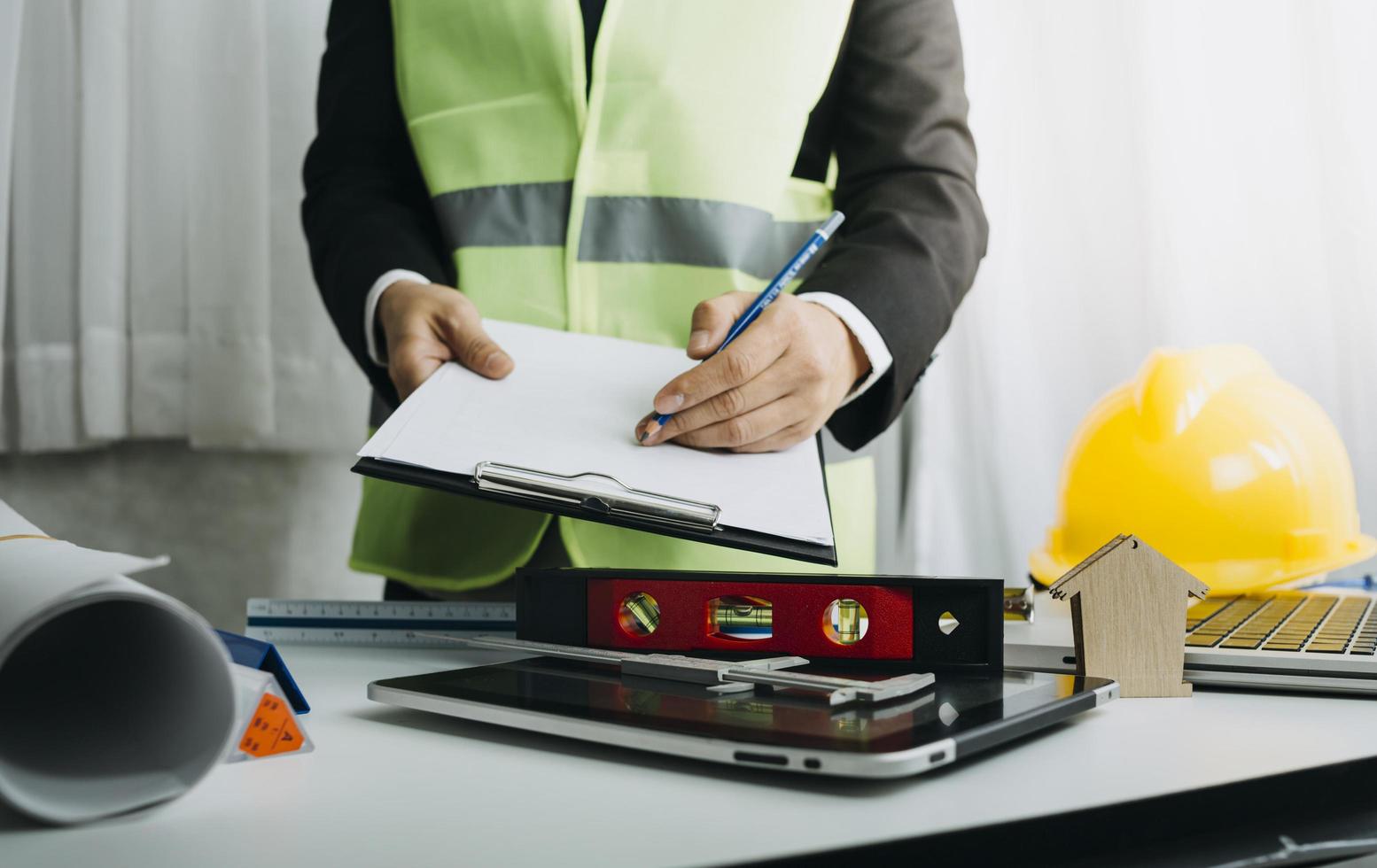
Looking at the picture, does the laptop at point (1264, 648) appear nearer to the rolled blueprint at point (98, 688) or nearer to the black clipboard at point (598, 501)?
the black clipboard at point (598, 501)

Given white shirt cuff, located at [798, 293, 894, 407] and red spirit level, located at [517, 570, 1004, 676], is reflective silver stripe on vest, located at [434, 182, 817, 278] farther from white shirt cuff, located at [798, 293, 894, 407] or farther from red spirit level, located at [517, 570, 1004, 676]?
red spirit level, located at [517, 570, 1004, 676]

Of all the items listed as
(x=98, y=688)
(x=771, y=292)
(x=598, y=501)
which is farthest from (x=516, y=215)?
(x=98, y=688)

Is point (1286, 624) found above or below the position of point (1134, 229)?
below

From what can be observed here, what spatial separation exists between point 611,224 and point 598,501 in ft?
1.62

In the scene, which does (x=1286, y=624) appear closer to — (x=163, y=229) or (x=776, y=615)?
(x=776, y=615)

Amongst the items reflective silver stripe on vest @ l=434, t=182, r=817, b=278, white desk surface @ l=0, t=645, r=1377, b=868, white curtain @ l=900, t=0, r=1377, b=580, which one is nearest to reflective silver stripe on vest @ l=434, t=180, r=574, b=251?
reflective silver stripe on vest @ l=434, t=182, r=817, b=278

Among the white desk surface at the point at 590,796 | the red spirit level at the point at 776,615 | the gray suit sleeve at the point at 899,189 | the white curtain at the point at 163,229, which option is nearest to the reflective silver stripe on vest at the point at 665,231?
the gray suit sleeve at the point at 899,189

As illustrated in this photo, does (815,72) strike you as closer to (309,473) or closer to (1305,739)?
(1305,739)

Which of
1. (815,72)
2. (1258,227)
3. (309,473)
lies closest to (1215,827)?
(815,72)

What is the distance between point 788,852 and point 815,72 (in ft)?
2.96

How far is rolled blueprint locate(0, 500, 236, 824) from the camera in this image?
35 centimetres

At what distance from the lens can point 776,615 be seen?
0.58 meters

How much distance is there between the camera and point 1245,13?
57.7 inches

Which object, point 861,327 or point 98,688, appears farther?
point 861,327
